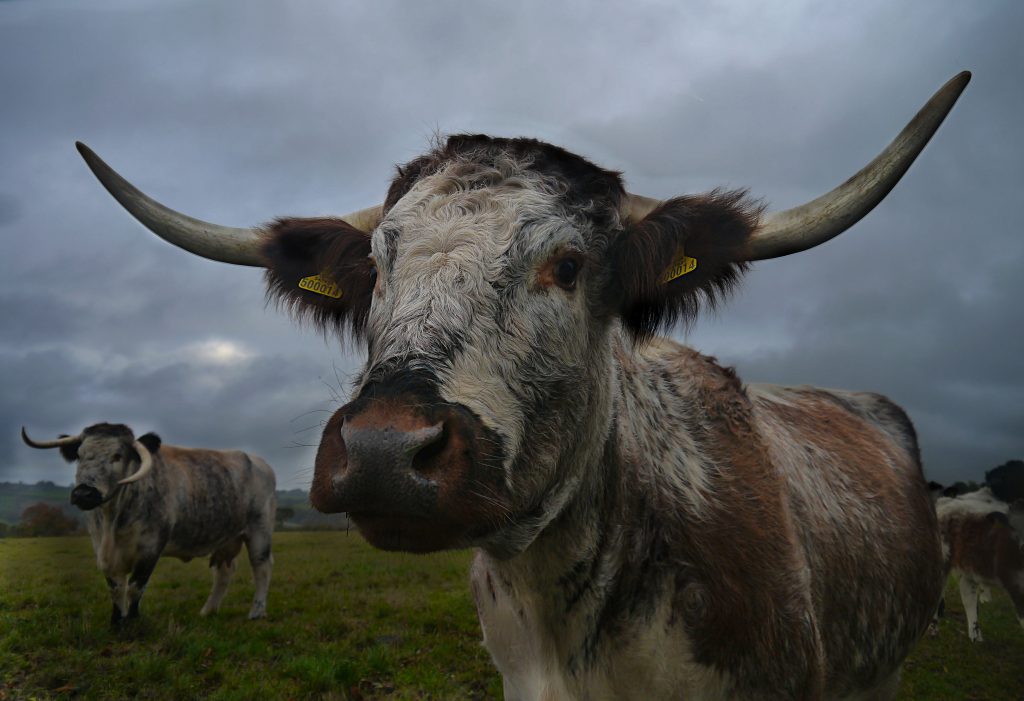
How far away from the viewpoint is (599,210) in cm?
254

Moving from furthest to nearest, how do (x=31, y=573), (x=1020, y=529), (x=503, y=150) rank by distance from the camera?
(x=1020, y=529), (x=31, y=573), (x=503, y=150)

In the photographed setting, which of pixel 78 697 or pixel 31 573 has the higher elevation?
pixel 31 573

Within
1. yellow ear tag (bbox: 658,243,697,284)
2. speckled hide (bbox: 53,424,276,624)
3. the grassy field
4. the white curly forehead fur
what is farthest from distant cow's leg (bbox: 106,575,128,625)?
yellow ear tag (bbox: 658,243,697,284)

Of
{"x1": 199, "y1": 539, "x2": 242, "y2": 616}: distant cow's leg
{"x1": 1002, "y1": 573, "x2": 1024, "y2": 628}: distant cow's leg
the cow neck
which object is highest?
the cow neck

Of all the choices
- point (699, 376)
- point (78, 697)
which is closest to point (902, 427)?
point (699, 376)

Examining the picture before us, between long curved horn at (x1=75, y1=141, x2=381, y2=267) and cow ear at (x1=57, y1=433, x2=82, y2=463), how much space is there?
629 cm

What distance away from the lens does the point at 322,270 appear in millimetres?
2990

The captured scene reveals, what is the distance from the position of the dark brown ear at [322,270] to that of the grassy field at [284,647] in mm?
1625

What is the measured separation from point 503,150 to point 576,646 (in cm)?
201

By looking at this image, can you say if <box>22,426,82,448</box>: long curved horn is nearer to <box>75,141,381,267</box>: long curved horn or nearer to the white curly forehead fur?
<box>75,141,381,267</box>: long curved horn

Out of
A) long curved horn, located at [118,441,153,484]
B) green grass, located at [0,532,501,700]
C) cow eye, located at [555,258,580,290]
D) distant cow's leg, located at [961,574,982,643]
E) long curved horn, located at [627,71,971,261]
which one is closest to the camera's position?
long curved horn, located at [627,71,971,261]

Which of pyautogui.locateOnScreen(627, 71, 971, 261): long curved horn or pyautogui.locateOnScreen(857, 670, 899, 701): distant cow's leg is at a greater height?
pyautogui.locateOnScreen(627, 71, 971, 261): long curved horn

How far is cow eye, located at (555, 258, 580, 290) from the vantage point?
89.5 inches

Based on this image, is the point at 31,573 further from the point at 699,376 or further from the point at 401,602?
the point at 699,376
